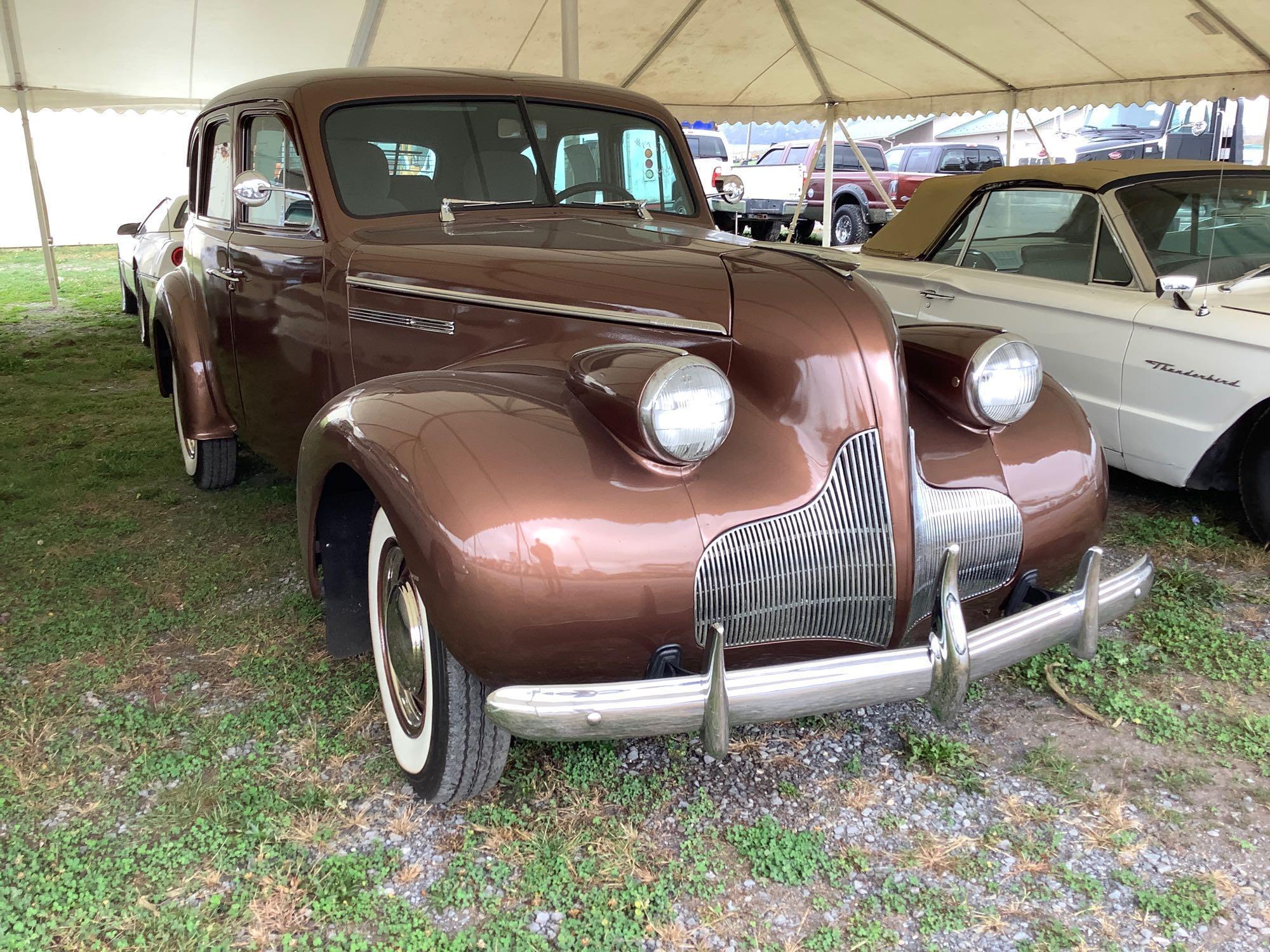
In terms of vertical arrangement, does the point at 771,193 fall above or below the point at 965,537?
below

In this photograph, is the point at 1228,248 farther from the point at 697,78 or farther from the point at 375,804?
the point at 697,78

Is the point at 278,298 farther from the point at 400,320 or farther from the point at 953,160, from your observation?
the point at 953,160

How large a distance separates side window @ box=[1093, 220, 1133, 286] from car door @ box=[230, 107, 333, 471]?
322cm

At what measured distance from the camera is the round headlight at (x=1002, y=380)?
2178mm

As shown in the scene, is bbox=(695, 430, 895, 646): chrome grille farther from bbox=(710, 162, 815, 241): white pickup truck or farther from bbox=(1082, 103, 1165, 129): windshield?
bbox=(1082, 103, 1165, 129): windshield

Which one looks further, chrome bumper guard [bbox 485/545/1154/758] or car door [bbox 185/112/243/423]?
car door [bbox 185/112/243/423]

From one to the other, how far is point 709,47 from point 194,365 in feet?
20.4

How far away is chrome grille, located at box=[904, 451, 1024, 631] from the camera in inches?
78.1

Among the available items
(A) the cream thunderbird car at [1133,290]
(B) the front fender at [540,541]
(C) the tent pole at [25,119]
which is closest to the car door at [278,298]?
(B) the front fender at [540,541]

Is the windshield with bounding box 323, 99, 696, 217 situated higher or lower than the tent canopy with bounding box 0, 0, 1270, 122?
lower

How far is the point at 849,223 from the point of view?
14.6 meters

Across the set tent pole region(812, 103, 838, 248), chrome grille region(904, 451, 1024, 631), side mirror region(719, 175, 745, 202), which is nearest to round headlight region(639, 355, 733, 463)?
chrome grille region(904, 451, 1024, 631)

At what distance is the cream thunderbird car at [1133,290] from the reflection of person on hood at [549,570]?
2.89 m

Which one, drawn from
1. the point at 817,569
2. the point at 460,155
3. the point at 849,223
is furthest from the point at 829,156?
the point at 817,569
